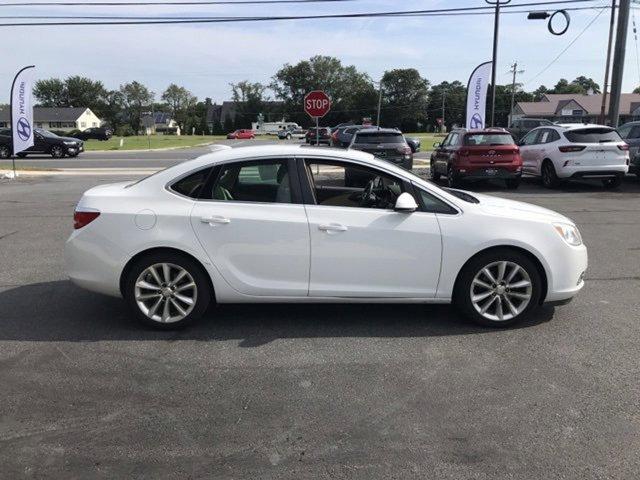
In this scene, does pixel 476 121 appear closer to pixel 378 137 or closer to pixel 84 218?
pixel 378 137

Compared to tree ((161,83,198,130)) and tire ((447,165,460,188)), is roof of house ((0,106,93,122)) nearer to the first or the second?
tree ((161,83,198,130))

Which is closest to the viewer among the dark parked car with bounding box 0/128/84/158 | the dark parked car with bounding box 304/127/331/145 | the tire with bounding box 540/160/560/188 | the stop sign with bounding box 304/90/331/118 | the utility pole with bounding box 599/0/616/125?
the tire with bounding box 540/160/560/188

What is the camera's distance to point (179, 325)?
16.4 ft

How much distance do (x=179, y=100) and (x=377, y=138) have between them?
130692mm

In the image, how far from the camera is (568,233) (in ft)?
16.7

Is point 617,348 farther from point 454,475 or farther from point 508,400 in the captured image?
point 454,475

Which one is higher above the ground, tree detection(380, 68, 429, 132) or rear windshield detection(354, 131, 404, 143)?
tree detection(380, 68, 429, 132)

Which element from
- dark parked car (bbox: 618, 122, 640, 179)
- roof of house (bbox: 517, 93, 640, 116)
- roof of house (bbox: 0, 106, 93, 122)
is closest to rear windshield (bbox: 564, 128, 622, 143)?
dark parked car (bbox: 618, 122, 640, 179)

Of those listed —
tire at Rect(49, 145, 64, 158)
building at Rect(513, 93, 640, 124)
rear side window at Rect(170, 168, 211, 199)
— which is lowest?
tire at Rect(49, 145, 64, 158)

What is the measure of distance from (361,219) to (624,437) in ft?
8.01

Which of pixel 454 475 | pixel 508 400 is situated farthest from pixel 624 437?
pixel 454 475

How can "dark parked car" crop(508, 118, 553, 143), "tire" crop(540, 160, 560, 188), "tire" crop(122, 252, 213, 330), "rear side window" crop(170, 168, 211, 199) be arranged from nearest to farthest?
"tire" crop(122, 252, 213, 330), "rear side window" crop(170, 168, 211, 199), "tire" crop(540, 160, 560, 188), "dark parked car" crop(508, 118, 553, 143)

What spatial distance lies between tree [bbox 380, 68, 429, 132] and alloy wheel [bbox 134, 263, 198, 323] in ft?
388

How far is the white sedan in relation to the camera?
15.9ft
